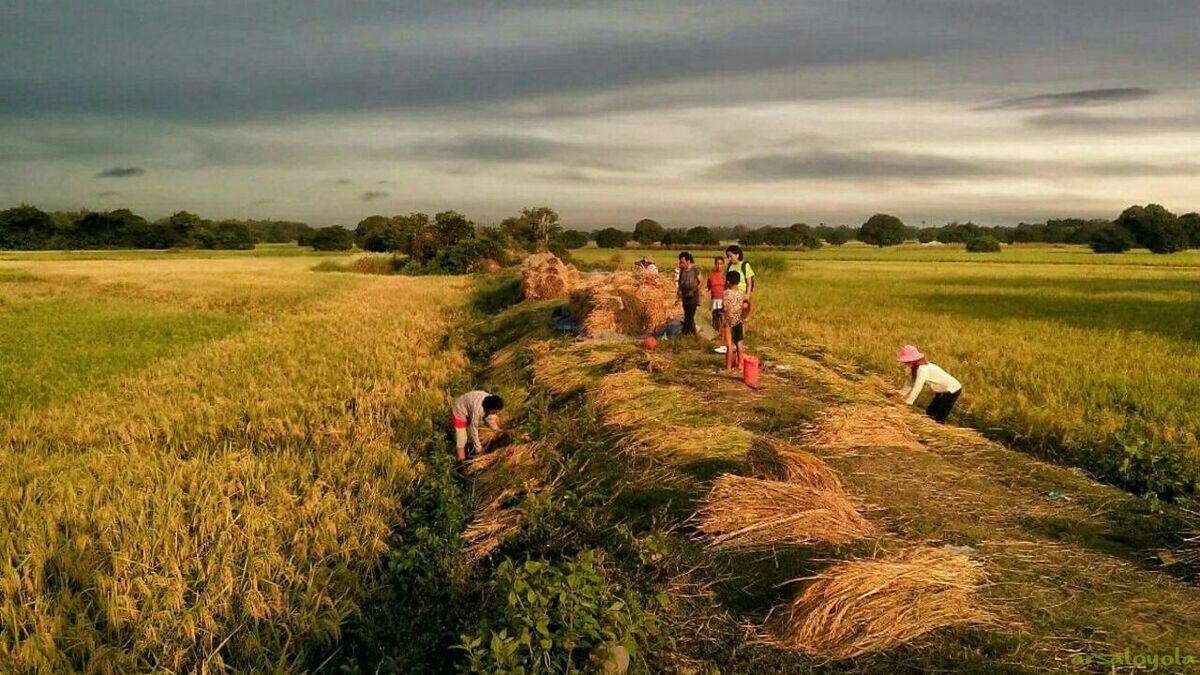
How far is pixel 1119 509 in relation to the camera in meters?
5.16

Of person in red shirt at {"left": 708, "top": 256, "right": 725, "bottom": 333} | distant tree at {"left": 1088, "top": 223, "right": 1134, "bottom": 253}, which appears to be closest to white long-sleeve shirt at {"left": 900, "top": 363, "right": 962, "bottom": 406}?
person in red shirt at {"left": 708, "top": 256, "right": 725, "bottom": 333}

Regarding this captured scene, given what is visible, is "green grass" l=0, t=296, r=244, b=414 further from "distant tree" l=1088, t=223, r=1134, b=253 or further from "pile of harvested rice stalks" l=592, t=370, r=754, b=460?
"distant tree" l=1088, t=223, r=1134, b=253

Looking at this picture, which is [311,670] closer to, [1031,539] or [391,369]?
[1031,539]

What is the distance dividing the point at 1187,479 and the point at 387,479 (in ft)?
23.6

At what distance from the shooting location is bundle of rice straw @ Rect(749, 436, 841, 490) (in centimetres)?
509

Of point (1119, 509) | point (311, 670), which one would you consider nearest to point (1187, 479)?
point (1119, 509)

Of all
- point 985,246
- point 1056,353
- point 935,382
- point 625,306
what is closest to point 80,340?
point 625,306

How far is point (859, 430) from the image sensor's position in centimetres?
678

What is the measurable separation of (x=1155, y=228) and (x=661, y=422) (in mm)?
100019

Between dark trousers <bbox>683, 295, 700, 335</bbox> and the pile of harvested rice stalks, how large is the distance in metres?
3.92

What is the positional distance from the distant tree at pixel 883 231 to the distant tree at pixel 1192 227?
3965 centimetres

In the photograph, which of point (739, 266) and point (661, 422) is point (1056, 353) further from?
point (661, 422)

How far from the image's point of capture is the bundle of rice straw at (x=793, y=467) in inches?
200

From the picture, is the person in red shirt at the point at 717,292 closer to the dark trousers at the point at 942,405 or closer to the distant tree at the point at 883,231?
the dark trousers at the point at 942,405
